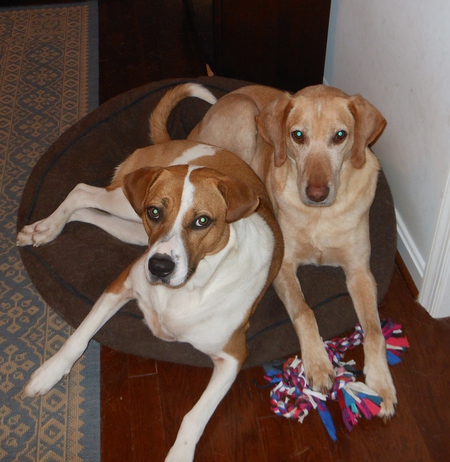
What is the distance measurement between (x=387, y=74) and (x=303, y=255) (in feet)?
4.01

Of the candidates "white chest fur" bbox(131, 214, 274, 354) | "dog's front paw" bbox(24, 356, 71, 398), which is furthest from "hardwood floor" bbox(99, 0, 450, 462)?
"white chest fur" bbox(131, 214, 274, 354)

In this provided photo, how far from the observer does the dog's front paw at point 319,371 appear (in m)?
2.93

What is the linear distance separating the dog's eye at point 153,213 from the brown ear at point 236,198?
0.87 feet

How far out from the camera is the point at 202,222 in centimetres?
238

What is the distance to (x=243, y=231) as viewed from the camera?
2639 millimetres

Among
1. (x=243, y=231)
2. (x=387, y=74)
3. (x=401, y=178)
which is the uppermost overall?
(x=387, y=74)

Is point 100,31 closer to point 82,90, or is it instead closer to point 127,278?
point 82,90

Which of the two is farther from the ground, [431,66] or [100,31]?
[431,66]

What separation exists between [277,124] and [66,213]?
136 centimetres

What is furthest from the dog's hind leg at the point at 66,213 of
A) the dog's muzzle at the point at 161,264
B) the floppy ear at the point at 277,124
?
the dog's muzzle at the point at 161,264

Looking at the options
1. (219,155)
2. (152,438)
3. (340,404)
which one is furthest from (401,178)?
(152,438)

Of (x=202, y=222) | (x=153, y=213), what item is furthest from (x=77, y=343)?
(x=202, y=222)

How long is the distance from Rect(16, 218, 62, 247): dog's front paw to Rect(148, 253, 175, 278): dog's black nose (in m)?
1.37

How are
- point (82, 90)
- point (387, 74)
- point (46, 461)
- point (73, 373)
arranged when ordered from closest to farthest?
point (46, 461) < point (73, 373) < point (387, 74) < point (82, 90)
